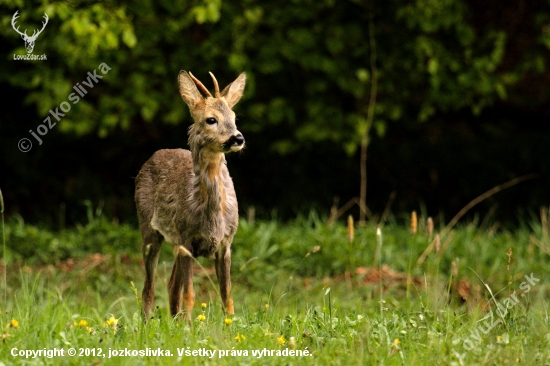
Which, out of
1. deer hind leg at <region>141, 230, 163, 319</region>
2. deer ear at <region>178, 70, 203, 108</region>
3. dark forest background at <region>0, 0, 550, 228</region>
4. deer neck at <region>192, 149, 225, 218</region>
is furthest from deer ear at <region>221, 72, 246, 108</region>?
dark forest background at <region>0, 0, 550, 228</region>

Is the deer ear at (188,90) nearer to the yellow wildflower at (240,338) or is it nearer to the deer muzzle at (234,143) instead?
the deer muzzle at (234,143)

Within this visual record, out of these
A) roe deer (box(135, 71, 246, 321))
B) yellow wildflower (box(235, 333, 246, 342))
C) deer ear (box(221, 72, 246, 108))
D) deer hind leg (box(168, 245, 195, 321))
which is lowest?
yellow wildflower (box(235, 333, 246, 342))

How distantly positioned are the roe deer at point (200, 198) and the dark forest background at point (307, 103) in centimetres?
328

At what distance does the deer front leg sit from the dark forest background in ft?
11.7

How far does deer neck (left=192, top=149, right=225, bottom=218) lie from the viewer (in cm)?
427

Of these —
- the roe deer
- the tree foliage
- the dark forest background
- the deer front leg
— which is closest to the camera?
the roe deer

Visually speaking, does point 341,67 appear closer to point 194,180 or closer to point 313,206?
point 313,206

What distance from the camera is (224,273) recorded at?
4.38 m

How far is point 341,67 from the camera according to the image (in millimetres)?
9695

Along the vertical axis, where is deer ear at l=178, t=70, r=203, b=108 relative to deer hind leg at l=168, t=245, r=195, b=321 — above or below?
above

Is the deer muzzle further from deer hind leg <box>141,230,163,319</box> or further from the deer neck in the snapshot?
deer hind leg <box>141,230,163,319</box>

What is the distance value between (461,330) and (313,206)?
6.18 metres

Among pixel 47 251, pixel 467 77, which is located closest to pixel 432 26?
pixel 467 77

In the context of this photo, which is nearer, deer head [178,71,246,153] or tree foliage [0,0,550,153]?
deer head [178,71,246,153]
